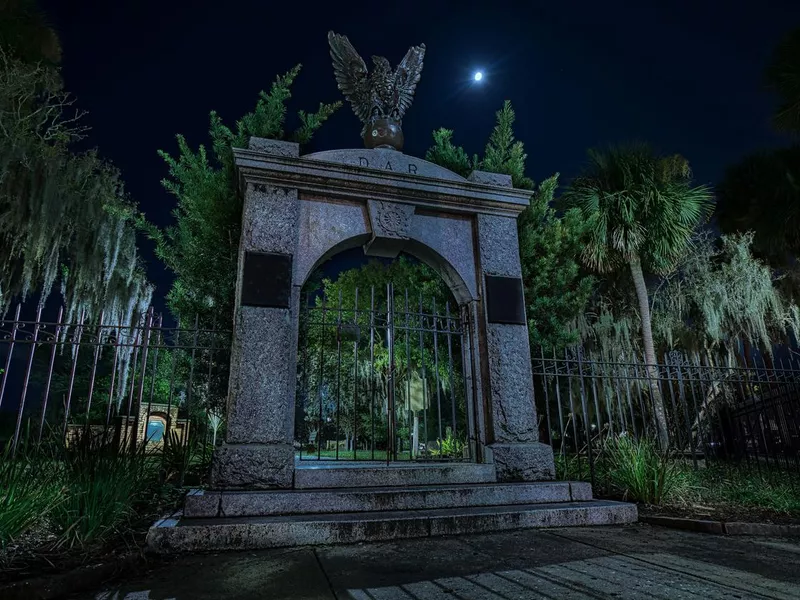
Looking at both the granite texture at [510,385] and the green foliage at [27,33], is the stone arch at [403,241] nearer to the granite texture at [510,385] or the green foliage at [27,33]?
the granite texture at [510,385]

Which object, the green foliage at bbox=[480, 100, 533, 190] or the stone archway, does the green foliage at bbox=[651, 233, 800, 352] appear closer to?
the green foliage at bbox=[480, 100, 533, 190]

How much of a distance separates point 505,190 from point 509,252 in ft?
2.60

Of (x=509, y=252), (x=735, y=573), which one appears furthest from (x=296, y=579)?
(x=509, y=252)

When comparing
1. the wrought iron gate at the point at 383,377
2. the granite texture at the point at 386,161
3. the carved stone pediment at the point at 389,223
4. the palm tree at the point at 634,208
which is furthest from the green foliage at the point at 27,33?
the palm tree at the point at 634,208

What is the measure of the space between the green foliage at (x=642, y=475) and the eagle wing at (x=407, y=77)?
16.9 ft

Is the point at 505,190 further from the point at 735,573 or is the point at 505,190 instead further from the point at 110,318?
the point at 110,318

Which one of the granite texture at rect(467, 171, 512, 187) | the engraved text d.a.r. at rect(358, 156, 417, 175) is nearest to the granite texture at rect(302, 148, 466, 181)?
the engraved text d.a.r. at rect(358, 156, 417, 175)

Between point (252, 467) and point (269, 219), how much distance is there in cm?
251

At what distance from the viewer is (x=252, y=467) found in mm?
4391

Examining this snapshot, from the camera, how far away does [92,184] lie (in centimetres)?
1010

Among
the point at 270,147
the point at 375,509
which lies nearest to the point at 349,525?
the point at 375,509

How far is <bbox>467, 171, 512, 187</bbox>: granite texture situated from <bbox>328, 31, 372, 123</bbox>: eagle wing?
1.68m

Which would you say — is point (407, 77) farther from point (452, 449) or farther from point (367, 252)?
point (452, 449)

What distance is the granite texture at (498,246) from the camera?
593 cm
